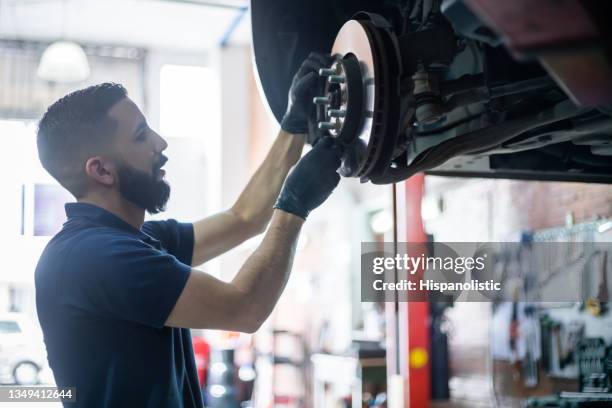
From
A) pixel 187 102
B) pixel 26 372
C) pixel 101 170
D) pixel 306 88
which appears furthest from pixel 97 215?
pixel 187 102

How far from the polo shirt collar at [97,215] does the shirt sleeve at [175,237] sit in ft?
0.65

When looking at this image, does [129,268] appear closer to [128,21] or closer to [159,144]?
[159,144]

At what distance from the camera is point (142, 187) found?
1.35 meters

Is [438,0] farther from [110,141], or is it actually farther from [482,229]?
[482,229]

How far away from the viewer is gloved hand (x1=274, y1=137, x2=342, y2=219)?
121 centimetres

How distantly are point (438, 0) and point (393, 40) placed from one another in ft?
0.38

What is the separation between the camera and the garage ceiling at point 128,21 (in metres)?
6.05

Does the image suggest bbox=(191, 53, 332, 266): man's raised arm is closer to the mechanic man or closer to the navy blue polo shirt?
the mechanic man

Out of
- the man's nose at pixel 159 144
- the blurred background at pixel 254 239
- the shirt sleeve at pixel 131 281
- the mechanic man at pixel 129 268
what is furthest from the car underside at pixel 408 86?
the blurred background at pixel 254 239

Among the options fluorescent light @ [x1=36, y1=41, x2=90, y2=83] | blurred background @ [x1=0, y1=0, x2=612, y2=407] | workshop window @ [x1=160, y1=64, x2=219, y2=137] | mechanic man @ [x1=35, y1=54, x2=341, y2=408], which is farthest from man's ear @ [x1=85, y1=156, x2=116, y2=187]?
workshop window @ [x1=160, y1=64, x2=219, y2=137]

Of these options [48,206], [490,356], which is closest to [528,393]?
[490,356]

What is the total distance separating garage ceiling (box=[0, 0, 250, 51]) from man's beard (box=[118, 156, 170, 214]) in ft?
15.2

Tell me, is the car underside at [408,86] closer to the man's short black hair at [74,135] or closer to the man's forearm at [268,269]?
the man's forearm at [268,269]

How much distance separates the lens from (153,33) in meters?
6.82
